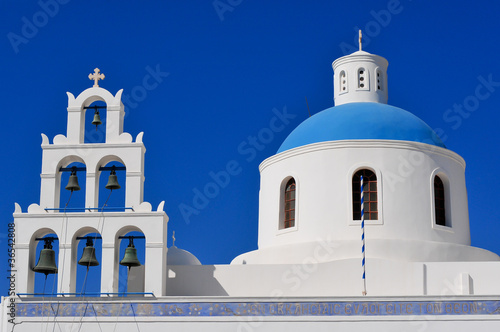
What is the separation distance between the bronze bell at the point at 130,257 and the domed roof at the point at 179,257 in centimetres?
273

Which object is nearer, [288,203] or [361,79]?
[288,203]

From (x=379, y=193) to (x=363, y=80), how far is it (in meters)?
4.79

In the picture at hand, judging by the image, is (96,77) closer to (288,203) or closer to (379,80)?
(288,203)

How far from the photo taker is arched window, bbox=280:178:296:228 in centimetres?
2678

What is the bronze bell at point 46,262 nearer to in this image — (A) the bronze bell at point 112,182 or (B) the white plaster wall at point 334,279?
(A) the bronze bell at point 112,182

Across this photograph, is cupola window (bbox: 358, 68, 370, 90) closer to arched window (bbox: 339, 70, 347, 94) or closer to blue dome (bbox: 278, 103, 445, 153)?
arched window (bbox: 339, 70, 347, 94)

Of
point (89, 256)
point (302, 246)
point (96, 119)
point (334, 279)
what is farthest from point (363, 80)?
point (89, 256)

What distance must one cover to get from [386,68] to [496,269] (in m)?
8.28

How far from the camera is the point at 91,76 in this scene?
2491cm

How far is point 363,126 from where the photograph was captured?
88.1 feet

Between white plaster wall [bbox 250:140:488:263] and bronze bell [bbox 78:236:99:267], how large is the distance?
5.39 meters

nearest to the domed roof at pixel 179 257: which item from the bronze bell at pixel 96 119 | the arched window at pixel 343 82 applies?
the bronze bell at pixel 96 119
